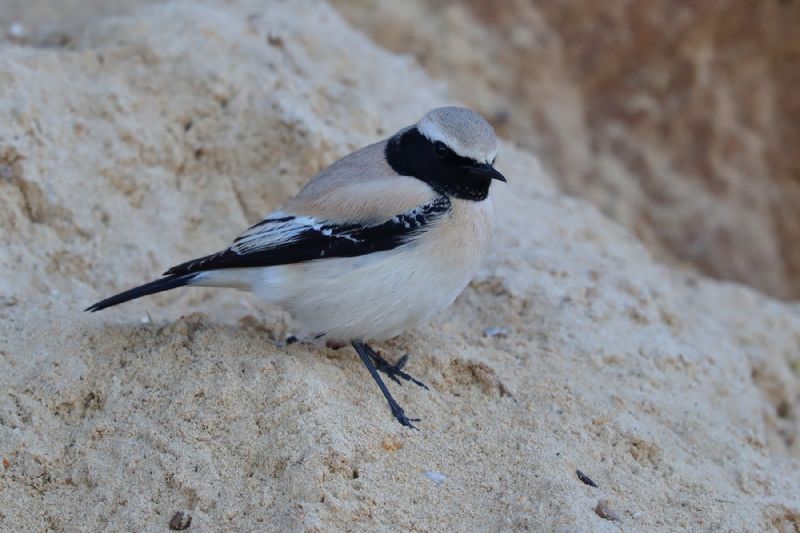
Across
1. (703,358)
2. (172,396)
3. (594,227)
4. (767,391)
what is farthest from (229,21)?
(767,391)

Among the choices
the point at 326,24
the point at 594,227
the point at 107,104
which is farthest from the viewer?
the point at 326,24

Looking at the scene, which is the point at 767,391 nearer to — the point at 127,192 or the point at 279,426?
the point at 279,426

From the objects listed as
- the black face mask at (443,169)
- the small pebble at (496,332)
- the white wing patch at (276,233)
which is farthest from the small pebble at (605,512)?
the white wing patch at (276,233)

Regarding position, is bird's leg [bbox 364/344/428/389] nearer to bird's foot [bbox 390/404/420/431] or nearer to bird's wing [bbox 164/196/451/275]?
bird's foot [bbox 390/404/420/431]

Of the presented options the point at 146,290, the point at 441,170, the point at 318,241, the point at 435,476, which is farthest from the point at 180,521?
the point at 441,170

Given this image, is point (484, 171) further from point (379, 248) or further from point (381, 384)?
point (381, 384)

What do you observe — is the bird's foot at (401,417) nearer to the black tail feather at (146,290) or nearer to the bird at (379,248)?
the bird at (379,248)
